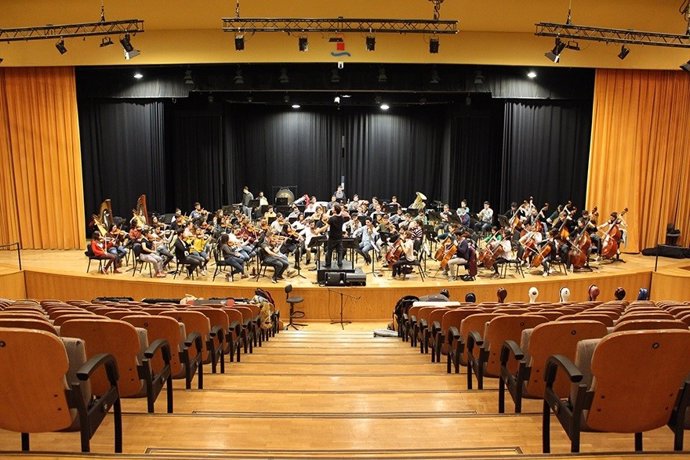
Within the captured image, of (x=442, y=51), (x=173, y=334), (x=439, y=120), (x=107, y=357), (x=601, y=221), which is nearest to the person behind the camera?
(x=107, y=357)

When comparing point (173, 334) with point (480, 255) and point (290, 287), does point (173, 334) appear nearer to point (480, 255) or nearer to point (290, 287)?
point (290, 287)

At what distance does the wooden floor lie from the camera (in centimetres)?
329

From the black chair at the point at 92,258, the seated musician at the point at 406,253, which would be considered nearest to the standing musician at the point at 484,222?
the seated musician at the point at 406,253

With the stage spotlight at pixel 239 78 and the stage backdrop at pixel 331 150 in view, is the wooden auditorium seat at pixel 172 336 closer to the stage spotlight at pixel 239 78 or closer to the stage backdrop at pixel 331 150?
the stage spotlight at pixel 239 78

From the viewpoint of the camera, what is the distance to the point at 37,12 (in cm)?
1447

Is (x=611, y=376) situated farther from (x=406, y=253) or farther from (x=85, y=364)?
(x=406, y=253)

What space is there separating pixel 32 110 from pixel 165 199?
4854 millimetres

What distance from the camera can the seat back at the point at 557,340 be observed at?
364 cm

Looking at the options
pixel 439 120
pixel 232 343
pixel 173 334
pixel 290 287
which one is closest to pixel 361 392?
pixel 173 334

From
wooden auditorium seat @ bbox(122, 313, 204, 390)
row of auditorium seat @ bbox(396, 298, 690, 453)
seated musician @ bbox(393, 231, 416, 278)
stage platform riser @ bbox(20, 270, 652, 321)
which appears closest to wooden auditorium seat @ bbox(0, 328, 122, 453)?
wooden auditorium seat @ bbox(122, 313, 204, 390)

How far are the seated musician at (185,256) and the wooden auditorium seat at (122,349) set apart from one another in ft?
29.7

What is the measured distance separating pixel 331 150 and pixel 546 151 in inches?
357

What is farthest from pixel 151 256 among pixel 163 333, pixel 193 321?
pixel 163 333

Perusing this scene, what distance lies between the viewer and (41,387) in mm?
2879
